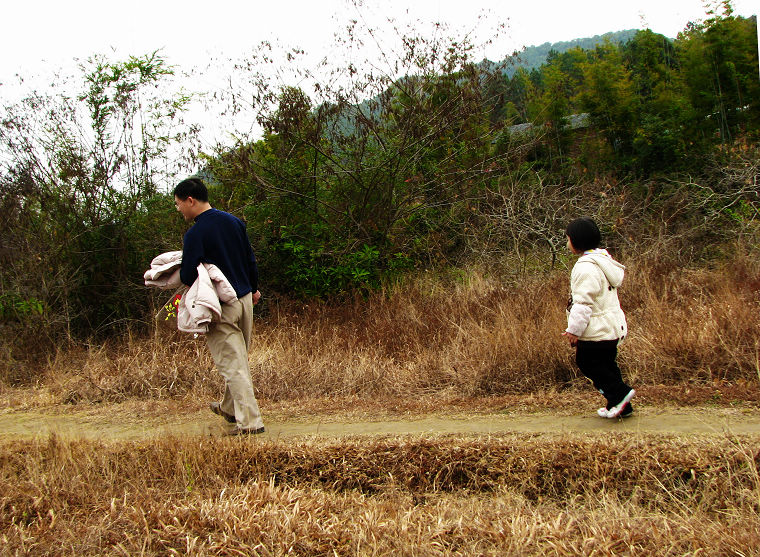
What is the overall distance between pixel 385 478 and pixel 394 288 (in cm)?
576

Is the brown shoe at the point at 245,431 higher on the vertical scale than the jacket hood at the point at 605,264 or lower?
lower

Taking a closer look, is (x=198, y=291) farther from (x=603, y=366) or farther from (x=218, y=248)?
(x=603, y=366)

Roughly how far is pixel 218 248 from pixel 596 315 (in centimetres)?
276

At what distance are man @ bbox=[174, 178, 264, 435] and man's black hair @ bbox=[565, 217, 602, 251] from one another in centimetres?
246

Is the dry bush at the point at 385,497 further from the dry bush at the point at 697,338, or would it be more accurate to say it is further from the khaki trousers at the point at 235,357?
the dry bush at the point at 697,338

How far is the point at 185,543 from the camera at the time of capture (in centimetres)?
332

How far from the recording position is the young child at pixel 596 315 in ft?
14.7

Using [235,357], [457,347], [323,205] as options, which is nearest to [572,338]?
[457,347]

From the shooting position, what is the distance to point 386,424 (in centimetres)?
521

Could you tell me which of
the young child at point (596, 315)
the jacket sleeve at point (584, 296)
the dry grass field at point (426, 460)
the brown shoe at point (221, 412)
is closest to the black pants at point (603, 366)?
the young child at point (596, 315)

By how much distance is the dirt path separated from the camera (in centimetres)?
457

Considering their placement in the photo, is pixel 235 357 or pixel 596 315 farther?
pixel 235 357

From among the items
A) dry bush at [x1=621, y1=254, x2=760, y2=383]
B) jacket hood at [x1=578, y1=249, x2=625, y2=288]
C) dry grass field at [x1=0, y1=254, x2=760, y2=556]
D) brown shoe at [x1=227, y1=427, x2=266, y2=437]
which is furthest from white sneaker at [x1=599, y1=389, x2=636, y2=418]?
brown shoe at [x1=227, y1=427, x2=266, y2=437]

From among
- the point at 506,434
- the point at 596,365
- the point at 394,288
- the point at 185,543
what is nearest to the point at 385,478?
the point at 506,434
